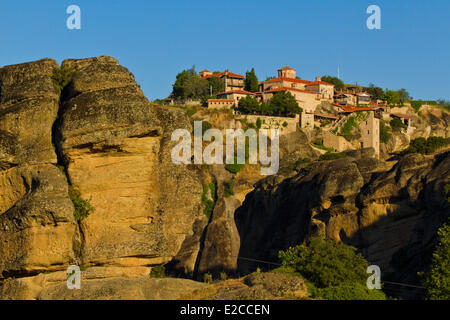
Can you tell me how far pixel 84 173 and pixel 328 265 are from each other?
9.55m

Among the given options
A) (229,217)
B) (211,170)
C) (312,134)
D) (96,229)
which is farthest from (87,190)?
(312,134)

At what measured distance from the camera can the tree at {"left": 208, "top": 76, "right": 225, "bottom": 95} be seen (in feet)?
418

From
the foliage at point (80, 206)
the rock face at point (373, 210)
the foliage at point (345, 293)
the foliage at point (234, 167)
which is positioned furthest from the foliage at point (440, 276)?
the foliage at point (234, 167)

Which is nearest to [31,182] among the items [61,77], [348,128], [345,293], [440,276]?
[61,77]

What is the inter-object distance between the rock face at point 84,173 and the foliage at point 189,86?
95534mm

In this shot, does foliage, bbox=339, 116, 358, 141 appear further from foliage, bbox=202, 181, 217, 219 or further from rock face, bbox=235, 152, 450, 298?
rock face, bbox=235, 152, 450, 298

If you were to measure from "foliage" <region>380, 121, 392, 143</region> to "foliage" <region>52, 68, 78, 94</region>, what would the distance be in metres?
89.0

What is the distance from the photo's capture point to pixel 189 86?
123 m

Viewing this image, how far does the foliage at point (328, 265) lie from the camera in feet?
85.9

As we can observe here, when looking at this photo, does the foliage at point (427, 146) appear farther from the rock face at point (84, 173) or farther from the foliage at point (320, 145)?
the rock face at point (84, 173)

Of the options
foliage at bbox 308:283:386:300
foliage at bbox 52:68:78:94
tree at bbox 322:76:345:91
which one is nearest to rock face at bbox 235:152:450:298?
foliage at bbox 308:283:386:300

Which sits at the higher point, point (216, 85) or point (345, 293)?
point (216, 85)

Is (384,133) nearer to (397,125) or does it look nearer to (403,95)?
(397,125)

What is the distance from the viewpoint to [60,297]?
23.3 metres
